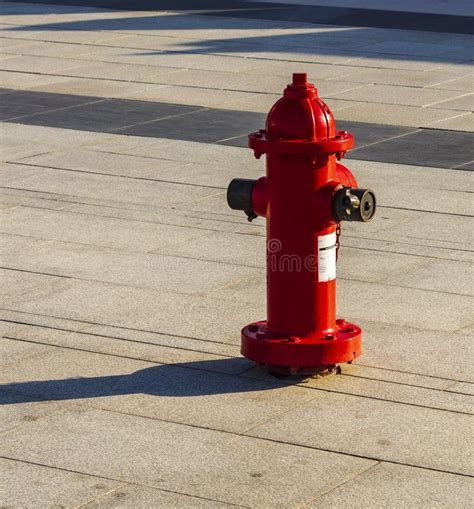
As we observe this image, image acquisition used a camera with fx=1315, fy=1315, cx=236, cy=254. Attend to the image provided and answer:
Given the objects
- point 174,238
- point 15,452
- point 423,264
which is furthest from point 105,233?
point 15,452

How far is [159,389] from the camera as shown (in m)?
6.36

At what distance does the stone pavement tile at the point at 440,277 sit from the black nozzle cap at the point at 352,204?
1.63 m

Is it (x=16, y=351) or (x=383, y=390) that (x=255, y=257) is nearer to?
(x=16, y=351)

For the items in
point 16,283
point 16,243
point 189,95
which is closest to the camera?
point 16,283

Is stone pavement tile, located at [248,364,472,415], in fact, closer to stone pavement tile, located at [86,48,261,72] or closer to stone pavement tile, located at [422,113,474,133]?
stone pavement tile, located at [422,113,474,133]

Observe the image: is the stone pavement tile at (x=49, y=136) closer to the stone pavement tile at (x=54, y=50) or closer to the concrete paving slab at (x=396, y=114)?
the concrete paving slab at (x=396, y=114)

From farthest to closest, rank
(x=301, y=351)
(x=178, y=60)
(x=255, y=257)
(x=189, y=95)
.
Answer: (x=178, y=60) < (x=189, y=95) < (x=255, y=257) < (x=301, y=351)

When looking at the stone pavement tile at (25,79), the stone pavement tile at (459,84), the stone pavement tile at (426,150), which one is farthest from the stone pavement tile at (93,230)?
the stone pavement tile at (459,84)

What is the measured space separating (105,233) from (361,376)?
3.14m

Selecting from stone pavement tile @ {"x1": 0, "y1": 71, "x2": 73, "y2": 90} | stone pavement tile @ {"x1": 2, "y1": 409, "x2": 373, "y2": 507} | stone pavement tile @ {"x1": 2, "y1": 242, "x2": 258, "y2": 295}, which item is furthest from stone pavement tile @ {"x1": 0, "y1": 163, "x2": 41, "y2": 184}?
stone pavement tile @ {"x1": 2, "y1": 409, "x2": 373, "y2": 507}

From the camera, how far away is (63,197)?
399 inches

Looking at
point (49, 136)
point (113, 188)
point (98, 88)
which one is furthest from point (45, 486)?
point (98, 88)

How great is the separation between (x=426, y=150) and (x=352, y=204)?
219 inches

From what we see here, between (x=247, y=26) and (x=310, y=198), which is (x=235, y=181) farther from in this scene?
(x=247, y=26)
